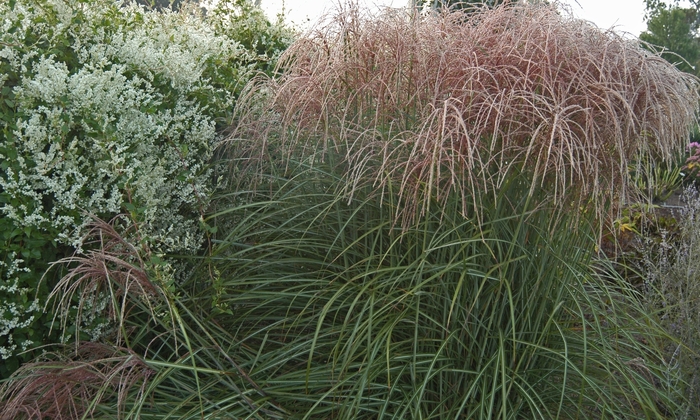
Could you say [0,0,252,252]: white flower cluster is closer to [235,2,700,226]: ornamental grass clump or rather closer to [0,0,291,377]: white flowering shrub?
[0,0,291,377]: white flowering shrub

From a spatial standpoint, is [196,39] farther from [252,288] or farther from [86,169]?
[252,288]

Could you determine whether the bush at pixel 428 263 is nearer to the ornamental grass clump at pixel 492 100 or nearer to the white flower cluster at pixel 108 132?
the ornamental grass clump at pixel 492 100

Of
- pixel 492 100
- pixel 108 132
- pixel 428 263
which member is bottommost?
pixel 428 263

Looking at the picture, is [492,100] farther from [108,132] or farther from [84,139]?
[84,139]

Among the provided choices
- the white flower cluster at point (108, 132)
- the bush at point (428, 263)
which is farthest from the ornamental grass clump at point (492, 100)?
the white flower cluster at point (108, 132)

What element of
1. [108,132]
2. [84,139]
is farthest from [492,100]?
[84,139]

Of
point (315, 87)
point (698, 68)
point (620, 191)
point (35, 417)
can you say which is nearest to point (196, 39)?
point (315, 87)

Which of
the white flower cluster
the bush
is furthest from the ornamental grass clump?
the white flower cluster

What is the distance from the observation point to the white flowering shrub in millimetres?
2527

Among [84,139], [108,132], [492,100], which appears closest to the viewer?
[492,100]

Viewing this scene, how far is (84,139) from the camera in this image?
2.75 metres

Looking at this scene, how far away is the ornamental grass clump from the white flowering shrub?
1.93ft

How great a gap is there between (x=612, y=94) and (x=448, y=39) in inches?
26.1

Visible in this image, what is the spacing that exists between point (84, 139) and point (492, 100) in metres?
1.63
